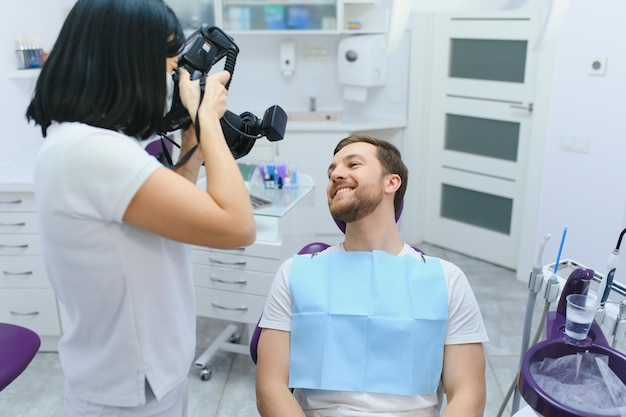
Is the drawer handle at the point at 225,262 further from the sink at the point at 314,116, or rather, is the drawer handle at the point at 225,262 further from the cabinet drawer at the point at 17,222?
the sink at the point at 314,116

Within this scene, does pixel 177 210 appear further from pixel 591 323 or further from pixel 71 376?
pixel 591 323

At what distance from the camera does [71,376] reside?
1.07m

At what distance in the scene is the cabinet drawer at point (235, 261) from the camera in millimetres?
2266

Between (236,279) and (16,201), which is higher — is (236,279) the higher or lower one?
the lower one

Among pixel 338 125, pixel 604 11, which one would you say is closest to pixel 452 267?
pixel 604 11

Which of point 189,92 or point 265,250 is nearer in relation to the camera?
point 189,92

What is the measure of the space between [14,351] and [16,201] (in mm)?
976

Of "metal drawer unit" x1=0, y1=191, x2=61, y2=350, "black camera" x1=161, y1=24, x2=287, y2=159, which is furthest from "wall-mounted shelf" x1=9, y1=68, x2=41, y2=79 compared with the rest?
"black camera" x1=161, y1=24, x2=287, y2=159

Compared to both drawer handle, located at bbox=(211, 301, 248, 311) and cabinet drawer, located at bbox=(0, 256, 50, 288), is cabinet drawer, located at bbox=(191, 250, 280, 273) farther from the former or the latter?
cabinet drawer, located at bbox=(0, 256, 50, 288)

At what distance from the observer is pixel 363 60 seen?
147 inches

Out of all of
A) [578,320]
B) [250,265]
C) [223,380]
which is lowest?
[223,380]

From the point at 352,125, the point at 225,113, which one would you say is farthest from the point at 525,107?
the point at 225,113

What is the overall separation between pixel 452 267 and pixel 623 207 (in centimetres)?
181

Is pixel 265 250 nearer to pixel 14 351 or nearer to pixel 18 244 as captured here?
pixel 14 351
